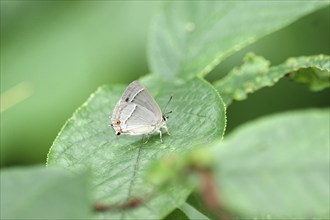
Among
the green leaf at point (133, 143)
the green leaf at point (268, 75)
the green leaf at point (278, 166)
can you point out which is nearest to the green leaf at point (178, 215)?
the green leaf at point (133, 143)

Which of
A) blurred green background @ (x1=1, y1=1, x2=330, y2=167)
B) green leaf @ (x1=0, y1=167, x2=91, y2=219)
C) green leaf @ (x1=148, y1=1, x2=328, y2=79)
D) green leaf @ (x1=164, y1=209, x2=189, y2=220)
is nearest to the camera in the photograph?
green leaf @ (x1=0, y1=167, x2=91, y2=219)

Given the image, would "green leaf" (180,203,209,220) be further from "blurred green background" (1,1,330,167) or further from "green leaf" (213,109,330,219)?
"blurred green background" (1,1,330,167)

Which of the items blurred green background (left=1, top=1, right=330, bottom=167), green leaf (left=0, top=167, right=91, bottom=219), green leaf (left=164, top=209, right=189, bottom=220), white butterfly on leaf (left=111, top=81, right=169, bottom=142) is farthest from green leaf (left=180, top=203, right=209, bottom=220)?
blurred green background (left=1, top=1, right=330, bottom=167)

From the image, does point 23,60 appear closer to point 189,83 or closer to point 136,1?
point 136,1

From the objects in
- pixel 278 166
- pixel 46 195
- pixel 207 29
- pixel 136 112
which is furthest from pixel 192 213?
pixel 207 29

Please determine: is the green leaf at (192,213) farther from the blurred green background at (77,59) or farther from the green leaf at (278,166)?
the blurred green background at (77,59)

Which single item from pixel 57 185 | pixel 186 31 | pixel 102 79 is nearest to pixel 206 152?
pixel 57 185
